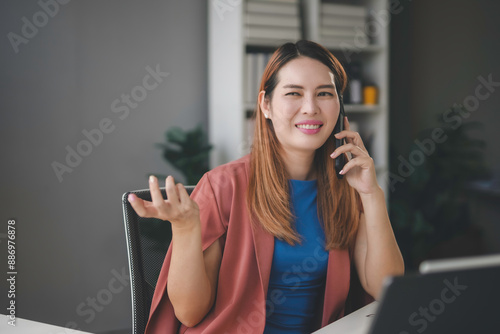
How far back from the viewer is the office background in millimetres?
2449

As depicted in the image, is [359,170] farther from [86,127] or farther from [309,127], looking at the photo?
[86,127]

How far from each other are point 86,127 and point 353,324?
2016 mm

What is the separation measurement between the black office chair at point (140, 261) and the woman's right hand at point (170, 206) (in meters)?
0.30

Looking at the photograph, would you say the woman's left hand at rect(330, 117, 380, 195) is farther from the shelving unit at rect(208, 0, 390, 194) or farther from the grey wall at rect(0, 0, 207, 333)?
the grey wall at rect(0, 0, 207, 333)

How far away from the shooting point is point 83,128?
8.63ft

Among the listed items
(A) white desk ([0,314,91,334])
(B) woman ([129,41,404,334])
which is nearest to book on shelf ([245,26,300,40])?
(B) woman ([129,41,404,334])

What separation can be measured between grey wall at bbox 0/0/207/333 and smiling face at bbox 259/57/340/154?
161cm

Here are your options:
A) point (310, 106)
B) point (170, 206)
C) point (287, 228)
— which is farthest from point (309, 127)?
point (170, 206)

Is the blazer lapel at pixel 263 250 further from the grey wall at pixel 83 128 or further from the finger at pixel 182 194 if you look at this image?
the grey wall at pixel 83 128

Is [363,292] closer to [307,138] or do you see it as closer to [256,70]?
[307,138]

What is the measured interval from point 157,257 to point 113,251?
1477mm

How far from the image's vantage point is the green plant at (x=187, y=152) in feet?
8.64

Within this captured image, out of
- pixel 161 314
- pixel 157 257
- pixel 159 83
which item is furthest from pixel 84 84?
pixel 161 314

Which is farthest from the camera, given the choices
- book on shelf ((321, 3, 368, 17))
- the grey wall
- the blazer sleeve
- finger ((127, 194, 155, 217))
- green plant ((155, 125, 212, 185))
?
book on shelf ((321, 3, 368, 17))
